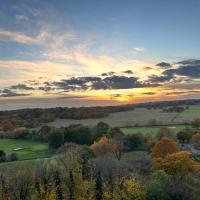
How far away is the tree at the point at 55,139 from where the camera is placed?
111m

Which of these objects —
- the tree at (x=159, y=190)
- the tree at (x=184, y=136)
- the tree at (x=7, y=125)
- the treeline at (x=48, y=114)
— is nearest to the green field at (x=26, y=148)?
the tree at (x=7, y=125)

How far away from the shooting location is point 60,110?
534ft

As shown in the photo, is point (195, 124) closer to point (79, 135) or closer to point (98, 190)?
point (79, 135)

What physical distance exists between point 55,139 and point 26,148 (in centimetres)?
→ 883

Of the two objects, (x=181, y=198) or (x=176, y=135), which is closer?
(x=181, y=198)

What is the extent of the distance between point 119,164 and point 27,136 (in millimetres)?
59482

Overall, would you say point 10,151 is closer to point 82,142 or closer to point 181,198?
point 82,142

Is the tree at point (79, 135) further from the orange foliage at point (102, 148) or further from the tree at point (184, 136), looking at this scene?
the tree at point (184, 136)

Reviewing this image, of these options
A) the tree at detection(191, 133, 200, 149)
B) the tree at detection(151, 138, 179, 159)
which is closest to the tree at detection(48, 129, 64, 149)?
the tree at detection(151, 138, 179, 159)

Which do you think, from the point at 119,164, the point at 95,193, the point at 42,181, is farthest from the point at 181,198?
the point at 119,164

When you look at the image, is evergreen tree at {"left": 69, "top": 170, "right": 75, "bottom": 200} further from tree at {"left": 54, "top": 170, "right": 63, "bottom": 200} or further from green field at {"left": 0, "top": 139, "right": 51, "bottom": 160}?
green field at {"left": 0, "top": 139, "right": 51, "bottom": 160}

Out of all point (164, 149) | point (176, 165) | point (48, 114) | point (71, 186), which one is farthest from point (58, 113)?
point (71, 186)

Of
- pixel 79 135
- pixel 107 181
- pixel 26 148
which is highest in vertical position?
pixel 107 181

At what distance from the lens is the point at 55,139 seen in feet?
367
